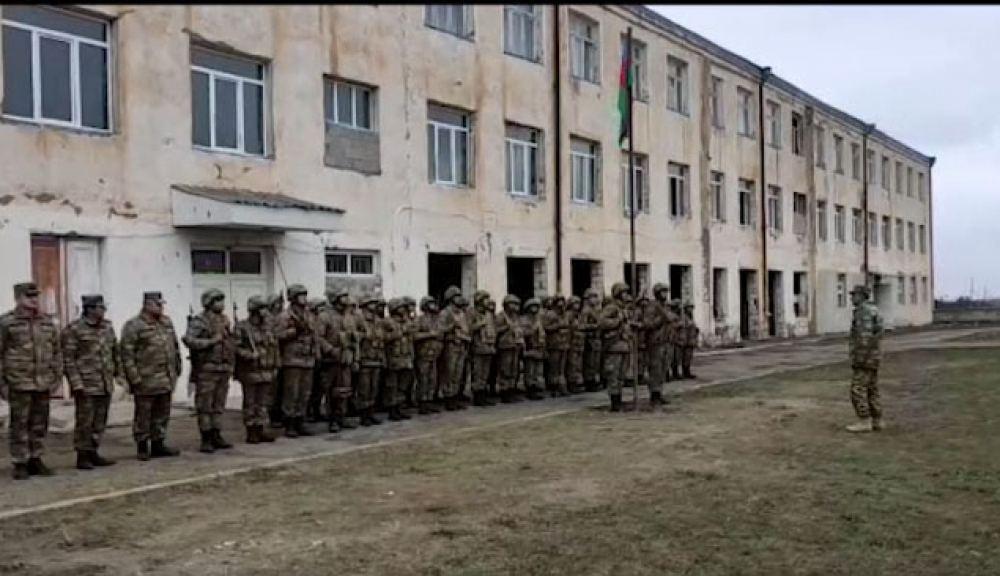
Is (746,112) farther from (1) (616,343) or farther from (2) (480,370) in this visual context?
(2) (480,370)

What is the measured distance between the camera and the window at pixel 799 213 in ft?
128

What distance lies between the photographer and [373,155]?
18.9 metres

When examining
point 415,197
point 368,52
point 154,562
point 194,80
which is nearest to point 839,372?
point 415,197

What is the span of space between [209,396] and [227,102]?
6.41 m

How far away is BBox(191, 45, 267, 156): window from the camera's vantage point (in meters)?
15.9

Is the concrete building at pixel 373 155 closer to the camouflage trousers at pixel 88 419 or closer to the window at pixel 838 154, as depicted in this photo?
the camouflage trousers at pixel 88 419

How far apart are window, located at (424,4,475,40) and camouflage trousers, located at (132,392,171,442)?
1110 cm

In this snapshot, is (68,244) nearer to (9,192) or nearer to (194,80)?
(9,192)

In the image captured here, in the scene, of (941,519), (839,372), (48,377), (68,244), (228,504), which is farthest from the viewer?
(839,372)

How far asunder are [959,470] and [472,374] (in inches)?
299

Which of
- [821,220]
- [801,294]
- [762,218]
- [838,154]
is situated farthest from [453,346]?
[838,154]

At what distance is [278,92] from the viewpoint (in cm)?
1705

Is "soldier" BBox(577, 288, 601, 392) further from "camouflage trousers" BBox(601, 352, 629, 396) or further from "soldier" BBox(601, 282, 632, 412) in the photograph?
"camouflage trousers" BBox(601, 352, 629, 396)

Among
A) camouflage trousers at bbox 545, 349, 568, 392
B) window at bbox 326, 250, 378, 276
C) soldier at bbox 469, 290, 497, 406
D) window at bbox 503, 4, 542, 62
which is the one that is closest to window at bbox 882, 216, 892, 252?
window at bbox 503, 4, 542, 62
